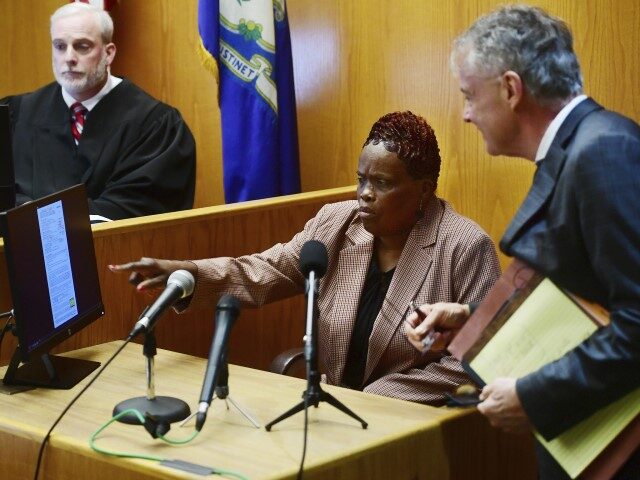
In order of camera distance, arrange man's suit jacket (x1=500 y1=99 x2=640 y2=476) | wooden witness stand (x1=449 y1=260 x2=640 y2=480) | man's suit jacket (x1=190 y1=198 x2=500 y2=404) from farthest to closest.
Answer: man's suit jacket (x1=190 y1=198 x2=500 y2=404), wooden witness stand (x1=449 y1=260 x2=640 y2=480), man's suit jacket (x1=500 y1=99 x2=640 y2=476)

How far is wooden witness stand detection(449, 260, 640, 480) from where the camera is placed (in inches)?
82.4

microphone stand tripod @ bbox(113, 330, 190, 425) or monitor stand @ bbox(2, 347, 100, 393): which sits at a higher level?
microphone stand tripod @ bbox(113, 330, 190, 425)

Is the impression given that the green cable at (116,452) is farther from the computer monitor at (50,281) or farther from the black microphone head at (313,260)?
the black microphone head at (313,260)

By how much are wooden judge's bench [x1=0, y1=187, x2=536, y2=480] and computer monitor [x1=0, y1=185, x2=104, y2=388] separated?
0.12m

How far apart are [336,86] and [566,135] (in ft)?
9.58

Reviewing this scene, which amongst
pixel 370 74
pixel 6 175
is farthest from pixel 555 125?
pixel 370 74

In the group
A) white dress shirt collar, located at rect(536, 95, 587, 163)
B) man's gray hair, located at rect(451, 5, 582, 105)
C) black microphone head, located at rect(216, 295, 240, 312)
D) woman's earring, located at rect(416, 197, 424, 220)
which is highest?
man's gray hair, located at rect(451, 5, 582, 105)

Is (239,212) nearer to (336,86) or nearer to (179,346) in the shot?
(179,346)

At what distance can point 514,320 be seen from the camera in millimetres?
2270

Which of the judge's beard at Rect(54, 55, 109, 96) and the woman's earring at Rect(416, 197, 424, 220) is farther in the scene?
the judge's beard at Rect(54, 55, 109, 96)

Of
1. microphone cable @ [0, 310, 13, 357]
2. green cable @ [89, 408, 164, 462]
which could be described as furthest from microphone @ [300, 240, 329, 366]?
microphone cable @ [0, 310, 13, 357]

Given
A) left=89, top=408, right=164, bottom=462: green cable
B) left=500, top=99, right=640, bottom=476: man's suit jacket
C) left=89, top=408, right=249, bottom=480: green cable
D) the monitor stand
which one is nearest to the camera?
left=500, top=99, right=640, bottom=476: man's suit jacket

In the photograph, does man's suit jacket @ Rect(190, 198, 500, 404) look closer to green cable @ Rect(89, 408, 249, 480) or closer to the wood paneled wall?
green cable @ Rect(89, 408, 249, 480)

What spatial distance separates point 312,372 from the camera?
7.67ft
